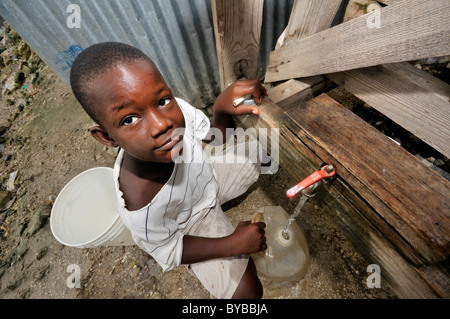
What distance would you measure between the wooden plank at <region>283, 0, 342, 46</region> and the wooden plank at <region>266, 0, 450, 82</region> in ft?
0.23

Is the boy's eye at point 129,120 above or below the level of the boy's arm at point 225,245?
above

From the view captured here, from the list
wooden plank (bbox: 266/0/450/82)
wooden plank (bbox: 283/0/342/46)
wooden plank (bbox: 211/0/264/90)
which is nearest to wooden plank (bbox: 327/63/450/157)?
wooden plank (bbox: 266/0/450/82)

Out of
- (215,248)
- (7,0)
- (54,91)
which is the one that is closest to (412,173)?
(215,248)

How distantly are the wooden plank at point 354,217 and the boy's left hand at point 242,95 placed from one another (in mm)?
70

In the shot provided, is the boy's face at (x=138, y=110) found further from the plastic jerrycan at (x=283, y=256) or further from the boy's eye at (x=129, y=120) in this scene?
the plastic jerrycan at (x=283, y=256)

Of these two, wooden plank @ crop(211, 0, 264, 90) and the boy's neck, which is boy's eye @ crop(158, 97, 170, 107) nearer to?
the boy's neck

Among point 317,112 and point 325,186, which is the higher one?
point 317,112

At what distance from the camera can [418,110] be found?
1.12 metres

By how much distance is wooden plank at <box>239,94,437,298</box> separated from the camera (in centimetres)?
93

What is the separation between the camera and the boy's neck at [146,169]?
1.19 metres

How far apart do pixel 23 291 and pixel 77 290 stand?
2.04ft

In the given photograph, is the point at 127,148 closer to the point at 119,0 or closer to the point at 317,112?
the point at 317,112

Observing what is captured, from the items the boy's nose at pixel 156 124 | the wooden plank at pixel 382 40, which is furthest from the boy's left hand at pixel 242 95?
the boy's nose at pixel 156 124

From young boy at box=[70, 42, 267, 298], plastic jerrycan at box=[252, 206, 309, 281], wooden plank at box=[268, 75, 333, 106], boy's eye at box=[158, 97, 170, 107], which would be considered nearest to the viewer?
young boy at box=[70, 42, 267, 298]
